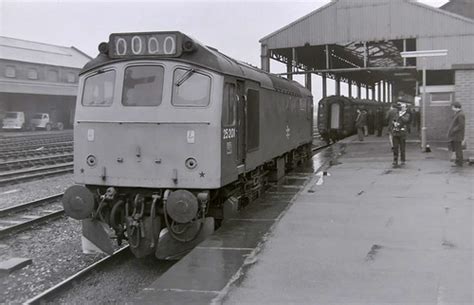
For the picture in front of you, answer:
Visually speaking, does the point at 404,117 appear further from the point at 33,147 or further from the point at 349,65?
the point at 349,65

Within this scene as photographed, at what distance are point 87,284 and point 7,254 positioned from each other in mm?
1995

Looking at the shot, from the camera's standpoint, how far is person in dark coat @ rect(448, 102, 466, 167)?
→ 1243 centimetres

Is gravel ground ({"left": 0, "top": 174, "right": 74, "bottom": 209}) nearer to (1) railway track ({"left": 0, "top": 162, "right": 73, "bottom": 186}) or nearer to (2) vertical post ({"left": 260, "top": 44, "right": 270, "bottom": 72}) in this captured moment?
(1) railway track ({"left": 0, "top": 162, "right": 73, "bottom": 186})

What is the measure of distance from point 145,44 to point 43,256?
337 cm

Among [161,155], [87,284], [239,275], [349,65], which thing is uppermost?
[349,65]

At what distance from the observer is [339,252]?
5918 millimetres

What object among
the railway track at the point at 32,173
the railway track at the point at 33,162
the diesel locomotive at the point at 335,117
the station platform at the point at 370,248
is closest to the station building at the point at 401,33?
the diesel locomotive at the point at 335,117

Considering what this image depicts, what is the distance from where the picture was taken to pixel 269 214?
8078 mm

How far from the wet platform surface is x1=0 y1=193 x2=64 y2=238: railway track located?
12.6 ft

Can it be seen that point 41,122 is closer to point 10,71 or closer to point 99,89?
point 10,71

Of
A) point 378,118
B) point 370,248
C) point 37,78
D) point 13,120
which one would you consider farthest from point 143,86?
point 37,78

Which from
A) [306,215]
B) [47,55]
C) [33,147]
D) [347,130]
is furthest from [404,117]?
[47,55]

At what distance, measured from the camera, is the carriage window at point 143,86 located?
22.3 feet

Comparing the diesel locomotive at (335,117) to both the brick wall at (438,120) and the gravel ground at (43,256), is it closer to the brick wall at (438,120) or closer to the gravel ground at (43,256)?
the brick wall at (438,120)
